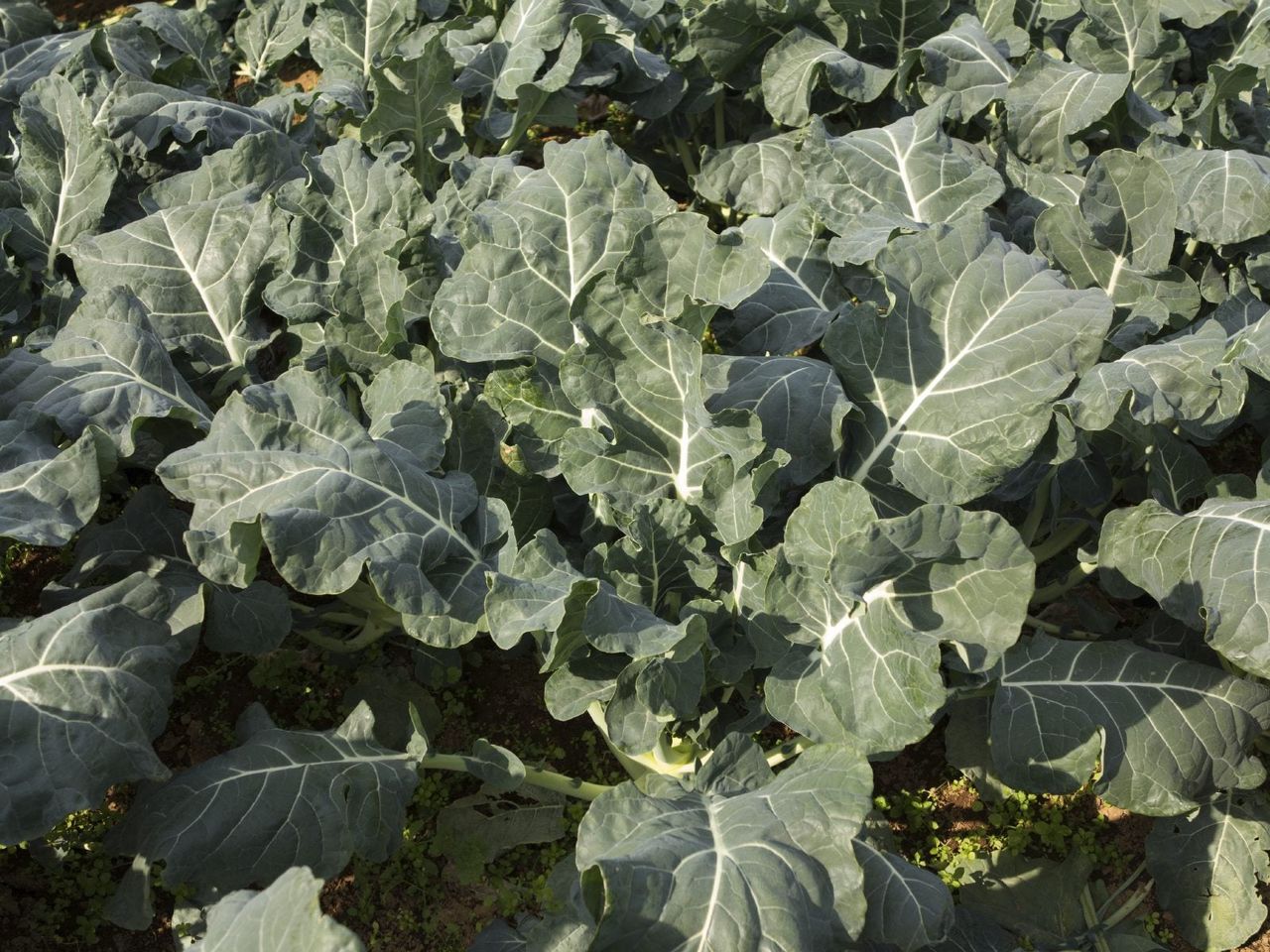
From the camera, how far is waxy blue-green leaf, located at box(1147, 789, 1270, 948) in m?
2.88

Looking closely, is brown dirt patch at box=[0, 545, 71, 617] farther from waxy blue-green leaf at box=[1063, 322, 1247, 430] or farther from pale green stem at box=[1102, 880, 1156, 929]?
pale green stem at box=[1102, 880, 1156, 929]

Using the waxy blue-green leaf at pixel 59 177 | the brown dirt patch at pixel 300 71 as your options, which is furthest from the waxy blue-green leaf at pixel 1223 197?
the brown dirt patch at pixel 300 71

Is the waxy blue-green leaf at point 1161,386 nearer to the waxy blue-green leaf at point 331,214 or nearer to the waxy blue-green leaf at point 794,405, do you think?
the waxy blue-green leaf at point 794,405

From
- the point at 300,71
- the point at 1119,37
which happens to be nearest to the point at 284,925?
the point at 1119,37

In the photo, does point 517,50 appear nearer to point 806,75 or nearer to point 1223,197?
point 806,75

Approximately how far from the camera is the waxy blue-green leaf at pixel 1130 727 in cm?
265

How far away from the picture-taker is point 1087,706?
272cm

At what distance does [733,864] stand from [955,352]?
137cm

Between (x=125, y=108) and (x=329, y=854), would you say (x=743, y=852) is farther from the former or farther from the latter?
(x=125, y=108)

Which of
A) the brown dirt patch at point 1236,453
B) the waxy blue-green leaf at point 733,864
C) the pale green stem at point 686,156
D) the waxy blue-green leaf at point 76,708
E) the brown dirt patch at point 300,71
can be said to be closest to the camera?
the waxy blue-green leaf at point 733,864

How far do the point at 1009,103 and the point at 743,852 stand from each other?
260 cm

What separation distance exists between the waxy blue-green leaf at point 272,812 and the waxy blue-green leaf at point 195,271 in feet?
3.98

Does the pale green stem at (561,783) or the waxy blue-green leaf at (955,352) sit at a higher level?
the waxy blue-green leaf at (955,352)

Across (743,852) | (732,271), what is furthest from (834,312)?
(743,852)
